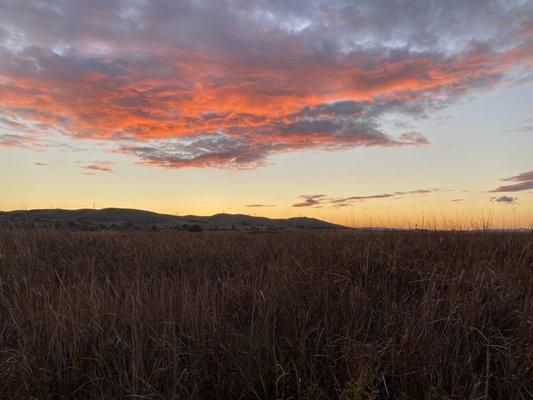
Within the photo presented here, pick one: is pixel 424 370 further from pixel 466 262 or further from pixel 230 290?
pixel 466 262

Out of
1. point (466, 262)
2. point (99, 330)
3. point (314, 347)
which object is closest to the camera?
point (314, 347)

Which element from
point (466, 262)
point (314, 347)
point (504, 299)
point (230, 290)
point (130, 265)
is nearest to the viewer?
point (314, 347)

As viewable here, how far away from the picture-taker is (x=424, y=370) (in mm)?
3537

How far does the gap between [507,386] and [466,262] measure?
3.84 m

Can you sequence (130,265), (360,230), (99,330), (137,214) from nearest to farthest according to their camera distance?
(99,330), (130,265), (360,230), (137,214)

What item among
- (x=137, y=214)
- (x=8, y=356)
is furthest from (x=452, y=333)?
(x=137, y=214)

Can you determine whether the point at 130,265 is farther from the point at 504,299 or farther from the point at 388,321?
the point at 504,299

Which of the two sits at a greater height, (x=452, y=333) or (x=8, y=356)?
Answer: (x=452, y=333)

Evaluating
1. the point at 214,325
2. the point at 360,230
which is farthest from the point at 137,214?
the point at 214,325

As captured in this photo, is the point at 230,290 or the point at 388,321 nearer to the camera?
the point at 388,321

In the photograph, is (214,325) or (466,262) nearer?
(214,325)

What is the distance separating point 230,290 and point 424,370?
9.67 feet

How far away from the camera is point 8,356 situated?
4355 millimetres

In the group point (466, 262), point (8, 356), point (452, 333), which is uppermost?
point (466, 262)
